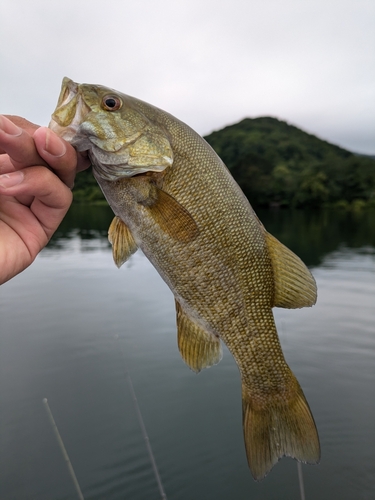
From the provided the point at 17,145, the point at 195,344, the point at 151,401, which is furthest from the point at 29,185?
the point at 151,401

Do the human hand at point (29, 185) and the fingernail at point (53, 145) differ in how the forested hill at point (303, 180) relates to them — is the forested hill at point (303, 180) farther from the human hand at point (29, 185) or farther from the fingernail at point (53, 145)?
the fingernail at point (53, 145)

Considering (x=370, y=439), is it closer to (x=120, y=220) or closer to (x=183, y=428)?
(x=183, y=428)

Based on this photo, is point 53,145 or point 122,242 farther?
point 122,242

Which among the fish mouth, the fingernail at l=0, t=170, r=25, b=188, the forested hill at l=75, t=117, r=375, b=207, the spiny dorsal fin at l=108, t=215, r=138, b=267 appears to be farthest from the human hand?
the forested hill at l=75, t=117, r=375, b=207

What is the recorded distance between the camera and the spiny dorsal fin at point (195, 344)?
2613 millimetres

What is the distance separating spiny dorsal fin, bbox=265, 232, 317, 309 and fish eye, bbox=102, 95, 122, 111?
4.08 feet

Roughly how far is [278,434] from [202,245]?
4.42ft

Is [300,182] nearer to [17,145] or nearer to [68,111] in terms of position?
[68,111]

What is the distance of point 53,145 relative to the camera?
1.86m

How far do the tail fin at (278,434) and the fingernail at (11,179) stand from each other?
6.61ft

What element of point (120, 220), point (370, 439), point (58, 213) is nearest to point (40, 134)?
point (58, 213)

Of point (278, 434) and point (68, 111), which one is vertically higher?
point (68, 111)

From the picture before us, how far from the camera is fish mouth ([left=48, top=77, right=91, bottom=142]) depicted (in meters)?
A: 2.15

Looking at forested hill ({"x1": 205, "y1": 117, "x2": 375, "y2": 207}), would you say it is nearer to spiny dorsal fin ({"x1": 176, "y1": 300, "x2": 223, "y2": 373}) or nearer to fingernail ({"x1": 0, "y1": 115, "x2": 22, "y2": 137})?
spiny dorsal fin ({"x1": 176, "y1": 300, "x2": 223, "y2": 373})
